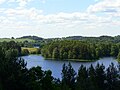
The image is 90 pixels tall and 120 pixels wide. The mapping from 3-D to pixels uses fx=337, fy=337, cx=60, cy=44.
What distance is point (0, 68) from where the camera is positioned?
3962cm

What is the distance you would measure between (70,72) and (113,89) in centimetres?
813

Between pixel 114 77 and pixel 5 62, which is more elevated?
pixel 5 62

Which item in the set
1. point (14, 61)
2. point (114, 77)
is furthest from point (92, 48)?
point (14, 61)

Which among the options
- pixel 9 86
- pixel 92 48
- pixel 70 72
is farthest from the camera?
pixel 92 48

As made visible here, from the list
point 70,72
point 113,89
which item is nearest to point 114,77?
point 113,89

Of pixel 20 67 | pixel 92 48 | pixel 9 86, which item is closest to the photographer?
pixel 9 86

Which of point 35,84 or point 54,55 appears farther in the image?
point 54,55

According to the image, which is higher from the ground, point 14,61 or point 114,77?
point 14,61

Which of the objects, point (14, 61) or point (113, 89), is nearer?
point (14, 61)

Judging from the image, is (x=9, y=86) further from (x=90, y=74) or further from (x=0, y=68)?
(x=90, y=74)

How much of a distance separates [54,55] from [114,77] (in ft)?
359

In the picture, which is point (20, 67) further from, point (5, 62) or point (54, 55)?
point (54, 55)

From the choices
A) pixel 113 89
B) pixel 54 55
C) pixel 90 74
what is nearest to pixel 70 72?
pixel 90 74

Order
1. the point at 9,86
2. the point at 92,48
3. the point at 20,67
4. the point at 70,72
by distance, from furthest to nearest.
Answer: the point at 92,48, the point at 70,72, the point at 20,67, the point at 9,86
